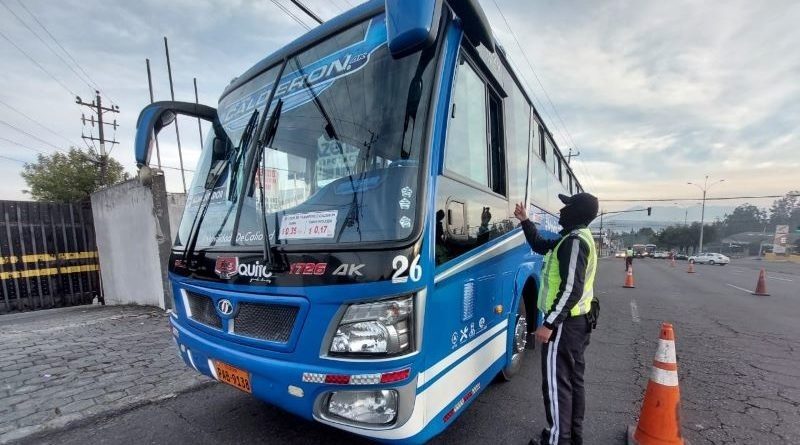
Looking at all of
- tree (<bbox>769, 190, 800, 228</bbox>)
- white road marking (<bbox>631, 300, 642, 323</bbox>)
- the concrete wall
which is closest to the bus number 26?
the concrete wall

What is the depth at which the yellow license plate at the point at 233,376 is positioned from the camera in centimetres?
225

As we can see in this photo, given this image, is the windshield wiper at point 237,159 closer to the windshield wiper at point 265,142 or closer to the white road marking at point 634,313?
→ the windshield wiper at point 265,142

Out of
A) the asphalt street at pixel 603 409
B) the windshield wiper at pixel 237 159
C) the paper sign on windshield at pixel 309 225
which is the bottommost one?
the asphalt street at pixel 603 409

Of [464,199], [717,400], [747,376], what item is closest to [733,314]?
[747,376]

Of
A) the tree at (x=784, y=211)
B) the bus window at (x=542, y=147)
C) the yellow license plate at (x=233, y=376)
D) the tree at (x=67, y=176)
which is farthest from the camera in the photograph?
the tree at (x=784, y=211)

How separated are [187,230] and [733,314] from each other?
10102 millimetres

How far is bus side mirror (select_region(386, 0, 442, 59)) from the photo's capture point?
5.26ft

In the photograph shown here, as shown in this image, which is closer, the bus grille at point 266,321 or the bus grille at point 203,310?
the bus grille at point 266,321

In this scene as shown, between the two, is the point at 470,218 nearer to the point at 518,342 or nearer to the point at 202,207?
the point at 202,207

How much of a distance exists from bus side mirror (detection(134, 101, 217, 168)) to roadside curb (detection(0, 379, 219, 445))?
2191mm

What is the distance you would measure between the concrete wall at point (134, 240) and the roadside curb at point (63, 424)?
3005 mm

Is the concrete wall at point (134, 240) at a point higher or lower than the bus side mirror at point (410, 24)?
lower

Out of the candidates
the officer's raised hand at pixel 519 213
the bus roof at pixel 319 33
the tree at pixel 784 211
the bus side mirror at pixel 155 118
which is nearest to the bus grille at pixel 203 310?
the bus side mirror at pixel 155 118

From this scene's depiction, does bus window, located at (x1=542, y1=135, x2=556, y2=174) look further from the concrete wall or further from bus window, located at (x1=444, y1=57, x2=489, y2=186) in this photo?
the concrete wall
